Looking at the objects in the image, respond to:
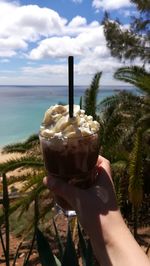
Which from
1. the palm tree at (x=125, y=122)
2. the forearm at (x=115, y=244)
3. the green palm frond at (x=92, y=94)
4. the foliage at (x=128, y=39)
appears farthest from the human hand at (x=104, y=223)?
the foliage at (x=128, y=39)

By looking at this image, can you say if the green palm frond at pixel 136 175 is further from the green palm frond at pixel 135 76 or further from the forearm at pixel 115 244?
the green palm frond at pixel 135 76

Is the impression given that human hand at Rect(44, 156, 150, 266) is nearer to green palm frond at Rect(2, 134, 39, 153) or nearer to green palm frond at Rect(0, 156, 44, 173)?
green palm frond at Rect(0, 156, 44, 173)

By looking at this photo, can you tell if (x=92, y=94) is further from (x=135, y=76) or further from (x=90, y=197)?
(x=90, y=197)

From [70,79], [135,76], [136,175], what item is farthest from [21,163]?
[70,79]

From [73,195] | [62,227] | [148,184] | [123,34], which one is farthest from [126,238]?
[123,34]

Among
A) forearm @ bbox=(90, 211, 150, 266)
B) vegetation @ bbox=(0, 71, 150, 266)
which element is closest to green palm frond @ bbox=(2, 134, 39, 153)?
vegetation @ bbox=(0, 71, 150, 266)

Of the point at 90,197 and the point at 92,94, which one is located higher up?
the point at 90,197

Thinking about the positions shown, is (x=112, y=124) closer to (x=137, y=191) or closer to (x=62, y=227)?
(x=62, y=227)

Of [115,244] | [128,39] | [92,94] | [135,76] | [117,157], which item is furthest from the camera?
[128,39]
